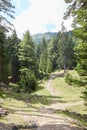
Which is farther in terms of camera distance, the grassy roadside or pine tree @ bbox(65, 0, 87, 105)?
the grassy roadside

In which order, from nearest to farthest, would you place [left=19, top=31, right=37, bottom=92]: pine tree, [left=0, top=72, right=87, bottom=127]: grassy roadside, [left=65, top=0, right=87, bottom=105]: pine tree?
[left=65, top=0, right=87, bottom=105]: pine tree < [left=0, top=72, right=87, bottom=127]: grassy roadside < [left=19, top=31, right=37, bottom=92]: pine tree

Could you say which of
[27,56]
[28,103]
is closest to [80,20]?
[28,103]

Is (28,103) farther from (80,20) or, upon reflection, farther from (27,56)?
(27,56)

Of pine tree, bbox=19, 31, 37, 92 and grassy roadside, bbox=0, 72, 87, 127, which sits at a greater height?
pine tree, bbox=19, 31, 37, 92

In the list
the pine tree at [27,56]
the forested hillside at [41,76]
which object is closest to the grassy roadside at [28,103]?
the forested hillside at [41,76]

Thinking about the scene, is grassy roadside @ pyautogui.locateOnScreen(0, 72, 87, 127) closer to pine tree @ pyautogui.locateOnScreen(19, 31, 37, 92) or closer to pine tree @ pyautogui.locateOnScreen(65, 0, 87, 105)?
pine tree @ pyautogui.locateOnScreen(65, 0, 87, 105)

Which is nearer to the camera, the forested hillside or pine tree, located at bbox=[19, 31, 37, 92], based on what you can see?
the forested hillside

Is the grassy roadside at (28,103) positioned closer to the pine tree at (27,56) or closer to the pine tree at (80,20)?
the pine tree at (80,20)

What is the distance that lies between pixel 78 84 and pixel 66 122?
305 cm

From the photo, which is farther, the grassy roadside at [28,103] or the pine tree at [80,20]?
the grassy roadside at [28,103]

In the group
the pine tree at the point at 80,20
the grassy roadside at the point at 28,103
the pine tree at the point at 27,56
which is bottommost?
the grassy roadside at the point at 28,103

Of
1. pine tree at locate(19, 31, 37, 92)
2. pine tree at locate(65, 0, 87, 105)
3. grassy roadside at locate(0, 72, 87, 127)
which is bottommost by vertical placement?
grassy roadside at locate(0, 72, 87, 127)

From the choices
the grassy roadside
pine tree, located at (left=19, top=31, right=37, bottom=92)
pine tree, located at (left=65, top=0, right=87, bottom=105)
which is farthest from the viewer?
pine tree, located at (left=19, top=31, right=37, bottom=92)

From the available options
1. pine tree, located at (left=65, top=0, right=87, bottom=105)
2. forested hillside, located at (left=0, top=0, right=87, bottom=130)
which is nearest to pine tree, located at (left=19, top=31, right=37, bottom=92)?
forested hillside, located at (left=0, top=0, right=87, bottom=130)
